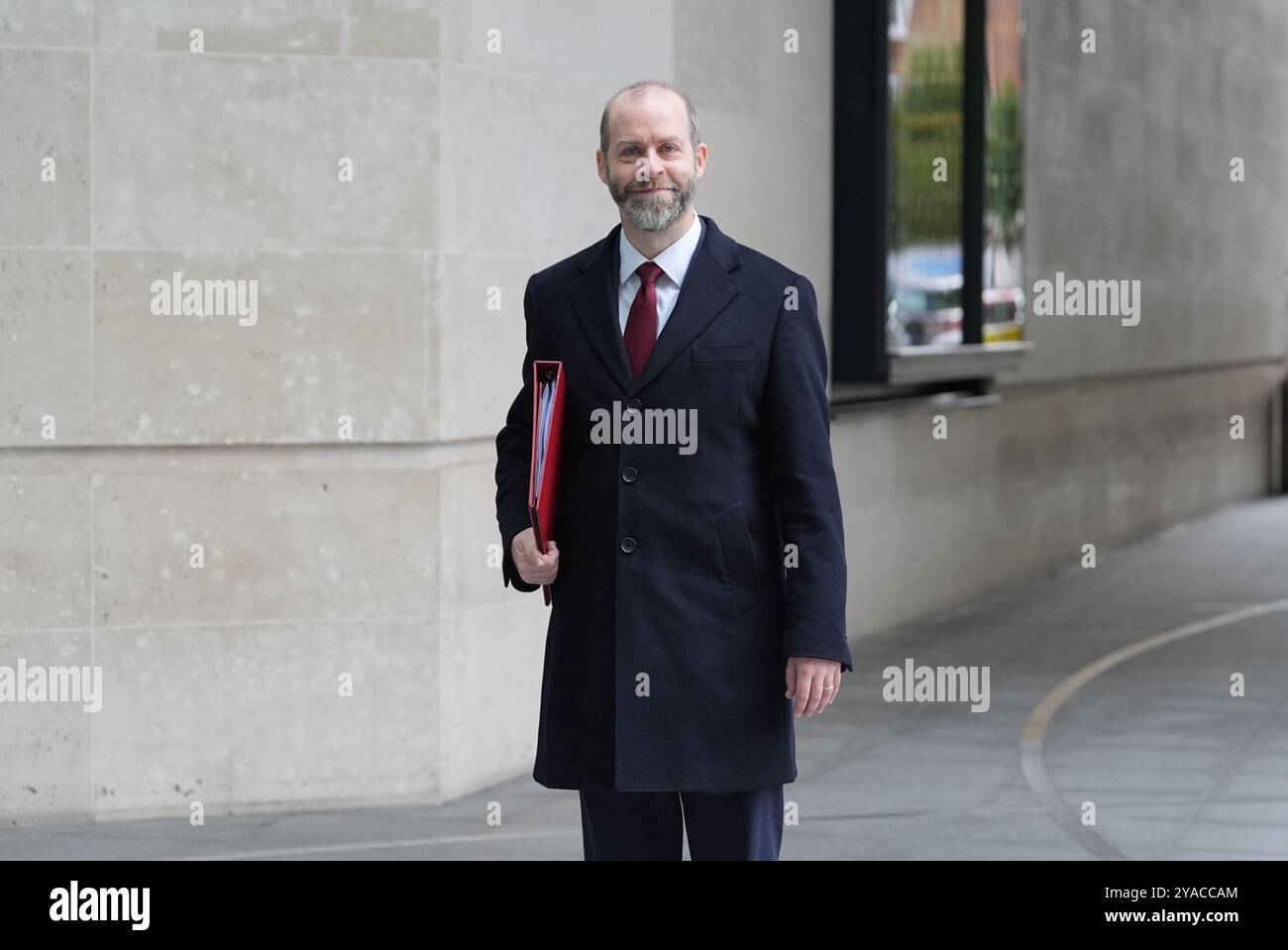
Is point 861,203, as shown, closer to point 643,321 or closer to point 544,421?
point 643,321

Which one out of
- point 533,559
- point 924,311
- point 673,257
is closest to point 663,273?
point 673,257

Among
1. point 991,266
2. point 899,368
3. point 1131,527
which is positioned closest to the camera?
point 899,368

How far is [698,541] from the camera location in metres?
4.04

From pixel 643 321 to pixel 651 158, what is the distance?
0.35m

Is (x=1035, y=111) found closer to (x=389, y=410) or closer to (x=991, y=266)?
(x=991, y=266)

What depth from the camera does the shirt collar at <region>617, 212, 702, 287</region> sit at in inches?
161

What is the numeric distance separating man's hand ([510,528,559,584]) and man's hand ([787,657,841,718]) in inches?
20.1

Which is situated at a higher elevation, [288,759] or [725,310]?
[725,310]

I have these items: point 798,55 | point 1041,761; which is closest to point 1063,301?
point 798,55

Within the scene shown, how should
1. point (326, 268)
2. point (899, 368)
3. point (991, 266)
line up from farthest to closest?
1. point (991, 266)
2. point (899, 368)
3. point (326, 268)

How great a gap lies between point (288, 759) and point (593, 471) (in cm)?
362

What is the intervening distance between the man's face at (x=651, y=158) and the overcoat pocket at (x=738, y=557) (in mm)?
589

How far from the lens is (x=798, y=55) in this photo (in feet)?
34.9

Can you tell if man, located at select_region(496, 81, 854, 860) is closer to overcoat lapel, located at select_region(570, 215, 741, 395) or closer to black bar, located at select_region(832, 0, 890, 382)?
overcoat lapel, located at select_region(570, 215, 741, 395)
